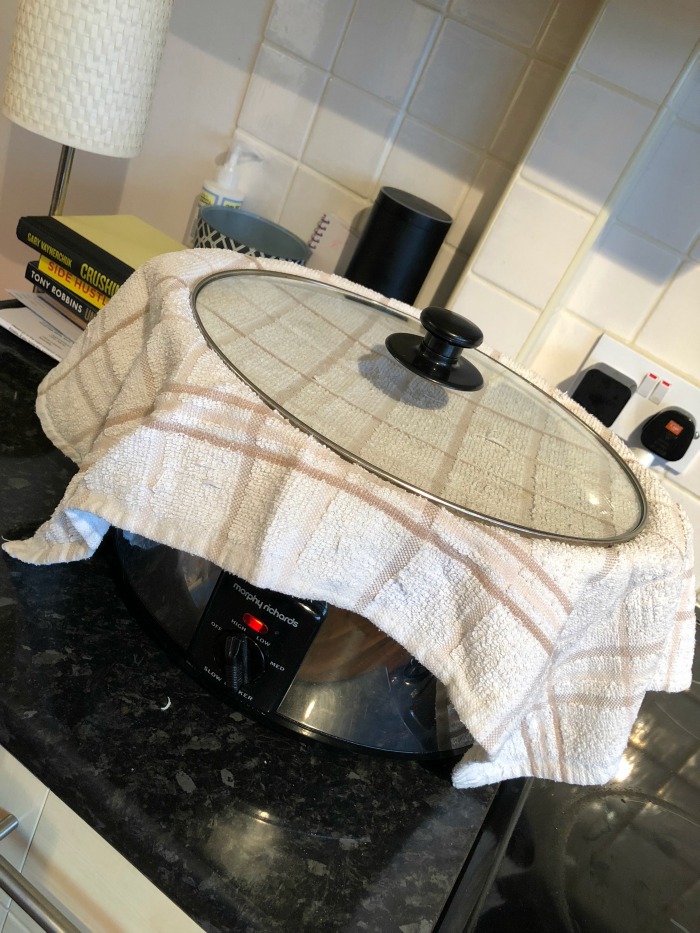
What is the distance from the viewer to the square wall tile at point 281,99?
0.93 m

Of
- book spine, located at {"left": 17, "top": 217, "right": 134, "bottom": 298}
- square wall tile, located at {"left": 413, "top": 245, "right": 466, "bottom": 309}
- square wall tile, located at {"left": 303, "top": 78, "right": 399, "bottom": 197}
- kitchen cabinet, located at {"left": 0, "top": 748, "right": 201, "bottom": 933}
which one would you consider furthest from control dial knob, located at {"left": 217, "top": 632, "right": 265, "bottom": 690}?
square wall tile, located at {"left": 303, "top": 78, "right": 399, "bottom": 197}

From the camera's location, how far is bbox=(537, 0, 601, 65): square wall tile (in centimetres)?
76

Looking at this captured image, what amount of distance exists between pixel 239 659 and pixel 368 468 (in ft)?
0.52

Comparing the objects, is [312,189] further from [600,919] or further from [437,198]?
[600,919]

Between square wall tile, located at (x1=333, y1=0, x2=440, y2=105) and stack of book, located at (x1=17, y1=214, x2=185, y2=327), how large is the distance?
0.32m

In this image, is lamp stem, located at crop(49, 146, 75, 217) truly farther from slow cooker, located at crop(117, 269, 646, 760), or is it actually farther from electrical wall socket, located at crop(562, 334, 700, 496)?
electrical wall socket, located at crop(562, 334, 700, 496)

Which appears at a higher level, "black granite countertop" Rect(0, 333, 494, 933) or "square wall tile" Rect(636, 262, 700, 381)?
"square wall tile" Rect(636, 262, 700, 381)

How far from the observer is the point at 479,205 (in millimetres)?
870

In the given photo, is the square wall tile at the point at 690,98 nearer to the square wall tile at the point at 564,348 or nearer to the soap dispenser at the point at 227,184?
the square wall tile at the point at 564,348

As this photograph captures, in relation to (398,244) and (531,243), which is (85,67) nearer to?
(398,244)

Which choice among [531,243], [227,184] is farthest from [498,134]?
[227,184]

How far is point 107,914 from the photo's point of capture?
478 millimetres

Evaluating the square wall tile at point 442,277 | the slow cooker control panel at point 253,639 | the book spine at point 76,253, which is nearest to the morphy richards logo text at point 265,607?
the slow cooker control panel at point 253,639

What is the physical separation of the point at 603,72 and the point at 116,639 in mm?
664
